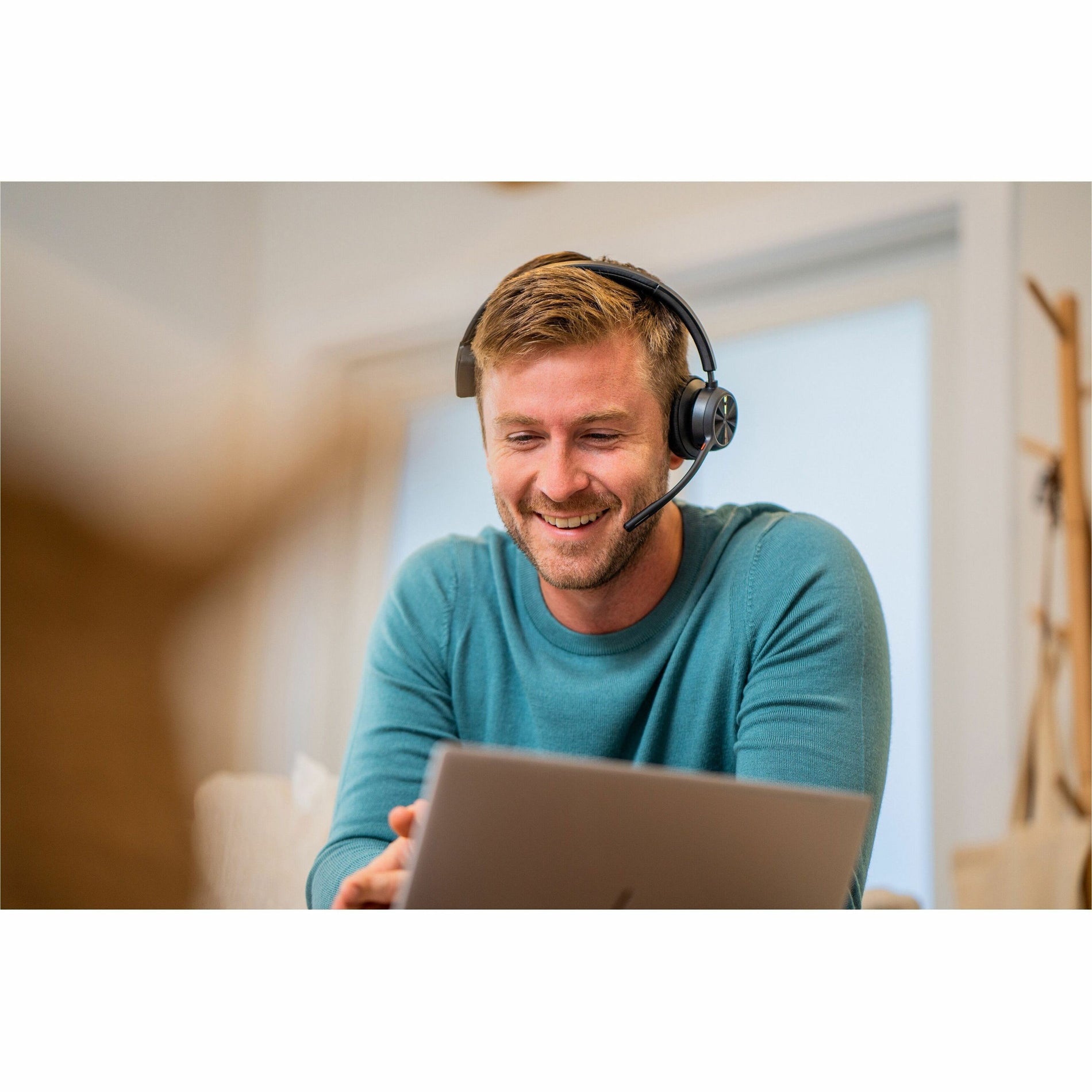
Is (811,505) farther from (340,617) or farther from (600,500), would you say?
(340,617)

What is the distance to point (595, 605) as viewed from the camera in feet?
3.59

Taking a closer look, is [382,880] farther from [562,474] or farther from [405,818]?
[562,474]

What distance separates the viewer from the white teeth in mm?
1068

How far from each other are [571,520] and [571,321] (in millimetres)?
200

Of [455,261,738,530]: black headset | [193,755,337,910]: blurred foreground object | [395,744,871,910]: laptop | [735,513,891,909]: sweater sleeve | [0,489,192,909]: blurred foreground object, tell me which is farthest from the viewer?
[0,489,192,909]: blurred foreground object

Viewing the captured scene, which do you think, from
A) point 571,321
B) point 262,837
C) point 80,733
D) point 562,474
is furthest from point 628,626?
point 80,733

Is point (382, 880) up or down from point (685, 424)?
down

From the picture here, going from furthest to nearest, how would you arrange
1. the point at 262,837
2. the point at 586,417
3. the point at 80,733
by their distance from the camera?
1. the point at 80,733
2. the point at 262,837
3. the point at 586,417

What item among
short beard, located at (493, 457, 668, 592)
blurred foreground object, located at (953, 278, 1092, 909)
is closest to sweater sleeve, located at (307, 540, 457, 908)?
short beard, located at (493, 457, 668, 592)

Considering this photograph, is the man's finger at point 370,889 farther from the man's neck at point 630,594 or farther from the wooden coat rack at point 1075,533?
the wooden coat rack at point 1075,533

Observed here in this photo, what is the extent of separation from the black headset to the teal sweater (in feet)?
0.31

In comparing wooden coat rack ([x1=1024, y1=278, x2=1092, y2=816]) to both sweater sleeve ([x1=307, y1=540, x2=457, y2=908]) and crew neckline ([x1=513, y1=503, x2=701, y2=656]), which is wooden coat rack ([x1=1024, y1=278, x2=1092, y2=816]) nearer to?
crew neckline ([x1=513, y1=503, x2=701, y2=656])
